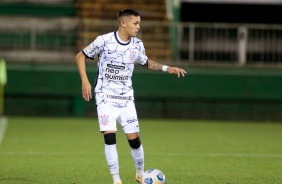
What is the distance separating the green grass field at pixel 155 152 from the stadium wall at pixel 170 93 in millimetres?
552

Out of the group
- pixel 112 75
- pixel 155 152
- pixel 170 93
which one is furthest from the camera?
pixel 170 93

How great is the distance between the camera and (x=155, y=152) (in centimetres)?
1461

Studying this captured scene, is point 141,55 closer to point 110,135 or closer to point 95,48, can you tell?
point 95,48

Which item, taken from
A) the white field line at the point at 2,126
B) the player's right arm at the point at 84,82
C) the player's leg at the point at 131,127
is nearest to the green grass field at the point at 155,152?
the white field line at the point at 2,126

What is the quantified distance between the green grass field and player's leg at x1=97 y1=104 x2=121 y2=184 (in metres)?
0.77

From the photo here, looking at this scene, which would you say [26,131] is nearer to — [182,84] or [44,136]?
[44,136]

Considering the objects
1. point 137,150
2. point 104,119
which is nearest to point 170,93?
point 137,150

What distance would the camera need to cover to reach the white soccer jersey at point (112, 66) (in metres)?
10.0

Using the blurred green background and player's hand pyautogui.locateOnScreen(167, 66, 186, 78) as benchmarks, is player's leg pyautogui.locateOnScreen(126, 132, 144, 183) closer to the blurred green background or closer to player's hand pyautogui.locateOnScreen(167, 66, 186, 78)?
player's hand pyautogui.locateOnScreen(167, 66, 186, 78)

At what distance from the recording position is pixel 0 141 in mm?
16172

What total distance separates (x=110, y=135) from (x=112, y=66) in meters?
0.84

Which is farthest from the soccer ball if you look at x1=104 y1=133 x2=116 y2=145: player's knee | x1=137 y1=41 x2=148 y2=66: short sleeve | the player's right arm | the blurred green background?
the blurred green background

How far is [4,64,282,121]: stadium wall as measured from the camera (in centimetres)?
2202

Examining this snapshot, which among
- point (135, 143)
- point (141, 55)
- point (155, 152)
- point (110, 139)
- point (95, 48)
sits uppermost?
point (95, 48)
